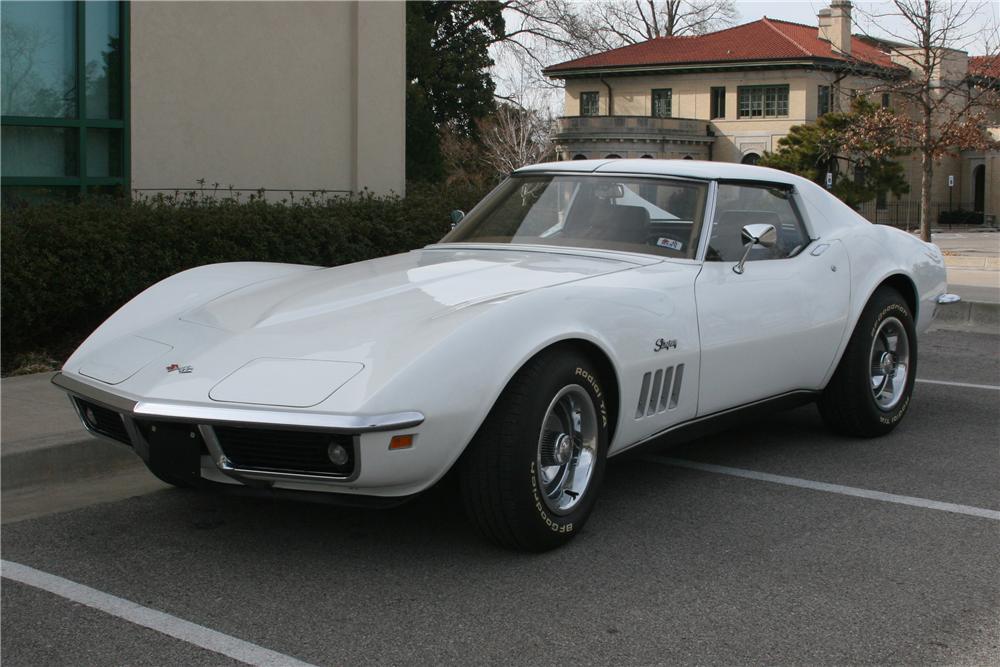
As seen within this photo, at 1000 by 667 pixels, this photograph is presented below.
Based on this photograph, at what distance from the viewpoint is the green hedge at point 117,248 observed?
795cm

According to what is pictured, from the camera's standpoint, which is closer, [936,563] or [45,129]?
[936,563]

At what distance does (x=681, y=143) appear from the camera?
6588 cm

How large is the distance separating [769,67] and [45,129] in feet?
193

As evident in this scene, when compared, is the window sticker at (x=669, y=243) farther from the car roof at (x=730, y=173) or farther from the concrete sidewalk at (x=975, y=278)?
the concrete sidewalk at (x=975, y=278)

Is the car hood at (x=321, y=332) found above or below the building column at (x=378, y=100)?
below

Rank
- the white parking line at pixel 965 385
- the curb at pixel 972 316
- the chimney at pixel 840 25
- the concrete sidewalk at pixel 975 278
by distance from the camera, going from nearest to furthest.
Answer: the white parking line at pixel 965 385 < the curb at pixel 972 316 < the concrete sidewalk at pixel 975 278 < the chimney at pixel 840 25

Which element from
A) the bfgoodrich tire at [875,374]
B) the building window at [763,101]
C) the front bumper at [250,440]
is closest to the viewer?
the front bumper at [250,440]

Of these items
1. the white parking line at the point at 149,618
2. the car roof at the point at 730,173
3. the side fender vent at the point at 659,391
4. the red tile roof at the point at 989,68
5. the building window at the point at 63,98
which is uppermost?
the red tile roof at the point at 989,68

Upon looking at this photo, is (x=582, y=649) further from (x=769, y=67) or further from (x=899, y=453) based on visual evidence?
(x=769, y=67)

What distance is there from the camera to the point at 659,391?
4891mm

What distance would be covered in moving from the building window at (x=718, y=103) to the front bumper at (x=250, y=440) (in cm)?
6531

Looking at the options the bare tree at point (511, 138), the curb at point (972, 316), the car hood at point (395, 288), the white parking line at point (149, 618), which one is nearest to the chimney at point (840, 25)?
the bare tree at point (511, 138)

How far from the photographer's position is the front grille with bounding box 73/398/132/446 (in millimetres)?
4375

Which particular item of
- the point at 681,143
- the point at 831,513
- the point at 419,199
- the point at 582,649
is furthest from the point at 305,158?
the point at 681,143
